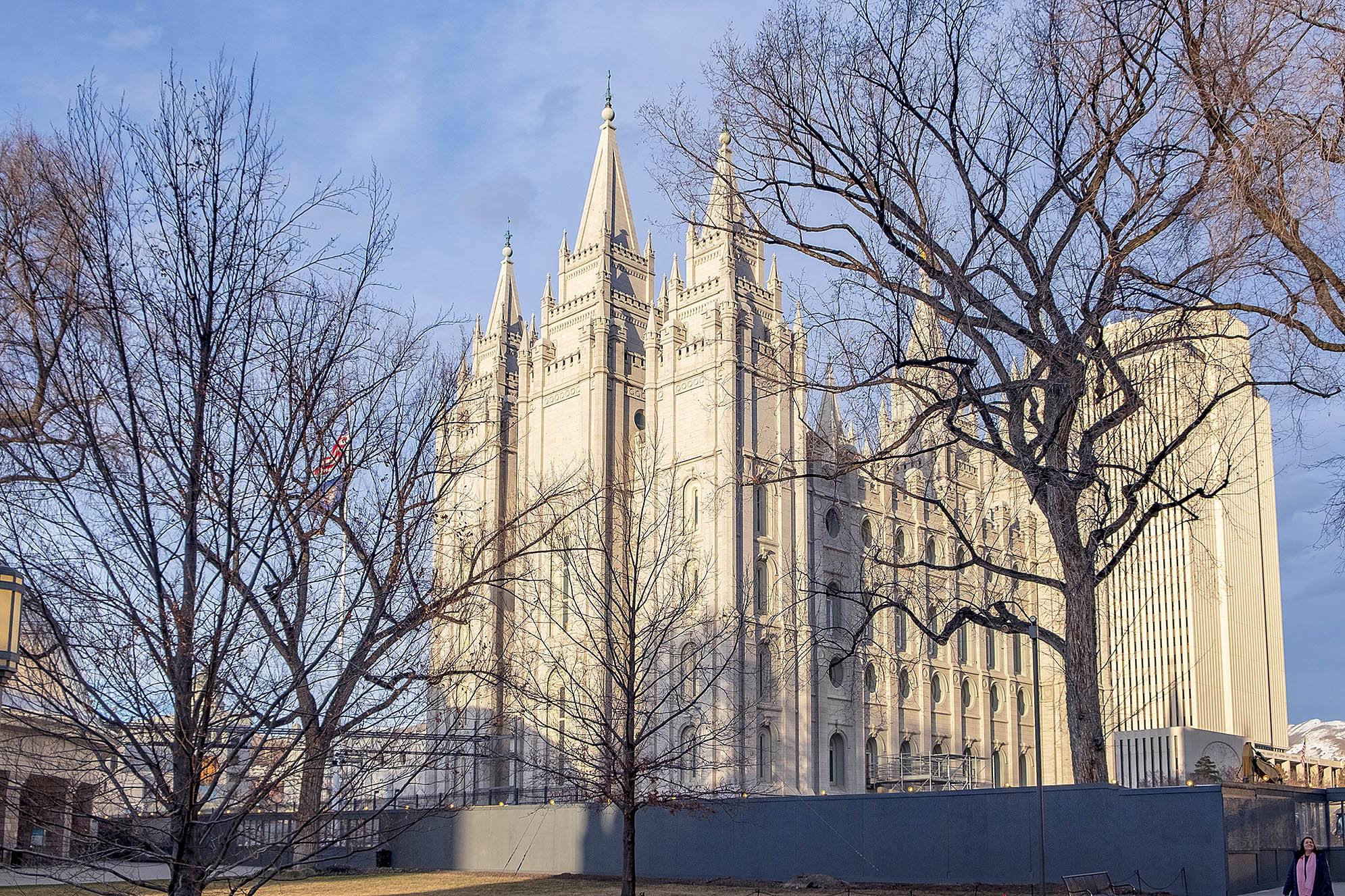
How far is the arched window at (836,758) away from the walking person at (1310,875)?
40.0 meters

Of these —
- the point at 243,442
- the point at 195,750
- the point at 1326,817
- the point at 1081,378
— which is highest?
the point at 1081,378

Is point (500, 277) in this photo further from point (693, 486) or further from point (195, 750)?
point (195, 750)

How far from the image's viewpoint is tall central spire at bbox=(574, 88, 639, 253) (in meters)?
59.6

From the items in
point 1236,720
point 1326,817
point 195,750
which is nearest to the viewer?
point 195,750

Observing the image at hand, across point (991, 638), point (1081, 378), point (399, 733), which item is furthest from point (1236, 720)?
point (399, 733)

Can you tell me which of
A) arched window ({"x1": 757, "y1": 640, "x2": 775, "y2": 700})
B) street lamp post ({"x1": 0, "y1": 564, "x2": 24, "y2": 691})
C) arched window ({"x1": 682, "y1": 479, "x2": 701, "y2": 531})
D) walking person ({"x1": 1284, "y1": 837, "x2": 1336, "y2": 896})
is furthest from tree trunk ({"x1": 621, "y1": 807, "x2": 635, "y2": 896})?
arched window ({"x1": 682, "y1": 479, "x2": 701, "y2": 531})

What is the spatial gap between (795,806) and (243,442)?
2228 cm

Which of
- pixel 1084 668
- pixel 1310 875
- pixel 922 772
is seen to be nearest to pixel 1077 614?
pixel 1084 668

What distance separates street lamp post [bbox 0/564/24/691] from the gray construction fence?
15.6m

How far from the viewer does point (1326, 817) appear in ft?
81.9

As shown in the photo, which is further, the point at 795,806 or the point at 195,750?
the point at 795,806

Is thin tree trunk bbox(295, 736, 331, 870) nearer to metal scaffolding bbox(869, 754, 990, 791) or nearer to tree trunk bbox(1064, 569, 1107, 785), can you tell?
→ tree trunk bbox(1064, 569, 1107, 785)

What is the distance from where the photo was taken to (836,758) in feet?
179

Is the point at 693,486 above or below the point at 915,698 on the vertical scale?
above
